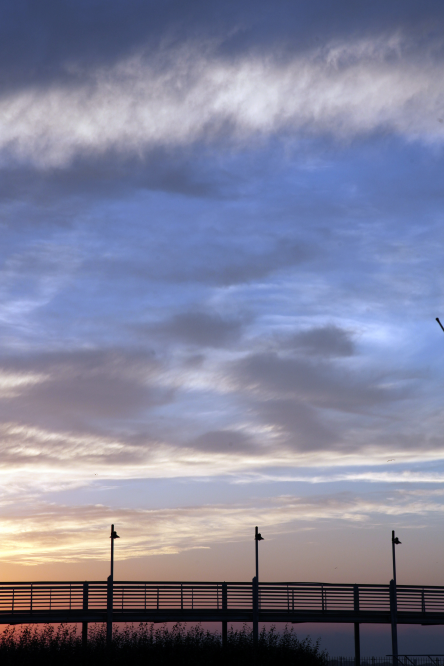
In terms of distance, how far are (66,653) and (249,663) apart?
9590mm

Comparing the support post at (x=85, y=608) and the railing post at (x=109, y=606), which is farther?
the support post at (x=85, y=608)

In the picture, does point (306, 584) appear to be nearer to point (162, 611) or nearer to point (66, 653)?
point (162, 611)

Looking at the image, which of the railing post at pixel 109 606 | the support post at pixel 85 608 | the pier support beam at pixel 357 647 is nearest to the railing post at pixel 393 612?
the pier support beam at pixel 357 647

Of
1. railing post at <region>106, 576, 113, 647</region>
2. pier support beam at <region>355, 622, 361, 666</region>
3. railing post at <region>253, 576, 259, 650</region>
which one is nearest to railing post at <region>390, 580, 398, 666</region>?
pier support beam at <region>355, 622, 361, 666</region>

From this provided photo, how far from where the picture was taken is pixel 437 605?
4822 cm

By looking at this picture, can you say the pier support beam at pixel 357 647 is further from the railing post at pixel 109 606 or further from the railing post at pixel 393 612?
the railing post at pixel 109 606

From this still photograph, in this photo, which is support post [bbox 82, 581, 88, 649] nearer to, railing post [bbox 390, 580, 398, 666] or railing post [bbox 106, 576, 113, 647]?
railing post [bbox 106, 576, 113, 647]

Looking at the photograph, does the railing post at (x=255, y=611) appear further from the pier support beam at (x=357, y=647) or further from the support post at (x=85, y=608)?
the support post at (x=85, y=608)

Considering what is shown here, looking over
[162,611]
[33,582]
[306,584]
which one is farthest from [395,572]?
[33,582]

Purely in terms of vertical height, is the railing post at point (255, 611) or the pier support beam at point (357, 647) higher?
the railing post at point (255, 611)

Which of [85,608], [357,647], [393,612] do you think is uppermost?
[85,608]

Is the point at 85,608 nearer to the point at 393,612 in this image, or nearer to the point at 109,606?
the point at 109,606

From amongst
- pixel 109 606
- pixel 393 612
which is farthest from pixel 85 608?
pixel 393 612

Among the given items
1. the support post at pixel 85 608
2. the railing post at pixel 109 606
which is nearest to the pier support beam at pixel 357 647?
the railing post at pixel 109 606
